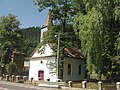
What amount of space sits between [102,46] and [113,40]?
229 cm

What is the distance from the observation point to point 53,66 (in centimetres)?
4512

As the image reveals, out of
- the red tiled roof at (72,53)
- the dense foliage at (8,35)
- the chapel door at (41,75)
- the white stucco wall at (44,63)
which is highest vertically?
the dense foliage at (8,35)

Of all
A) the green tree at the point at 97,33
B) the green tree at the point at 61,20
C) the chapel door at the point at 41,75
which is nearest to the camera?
the green tree at the point at 97,33

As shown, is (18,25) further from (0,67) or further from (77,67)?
(77,67)

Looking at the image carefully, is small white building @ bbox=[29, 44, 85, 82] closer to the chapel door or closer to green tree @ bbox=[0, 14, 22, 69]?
the chapel door

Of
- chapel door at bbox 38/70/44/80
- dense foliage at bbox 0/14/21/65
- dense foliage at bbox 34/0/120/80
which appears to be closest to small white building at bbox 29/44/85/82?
chapel door at bbox 38/70/44/80

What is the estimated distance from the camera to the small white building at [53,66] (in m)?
47.0

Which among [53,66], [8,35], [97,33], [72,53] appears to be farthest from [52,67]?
[97,33]

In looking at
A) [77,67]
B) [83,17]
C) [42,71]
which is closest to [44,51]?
[42,71]

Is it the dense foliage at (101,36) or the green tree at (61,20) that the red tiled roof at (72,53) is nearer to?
the green tree at (61,20)

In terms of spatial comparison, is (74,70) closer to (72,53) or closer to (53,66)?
(72,53)

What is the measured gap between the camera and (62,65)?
155ft

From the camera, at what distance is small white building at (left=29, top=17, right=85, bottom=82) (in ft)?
154

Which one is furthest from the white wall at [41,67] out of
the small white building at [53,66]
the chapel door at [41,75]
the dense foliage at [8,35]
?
the dense foliage at [8,35]
